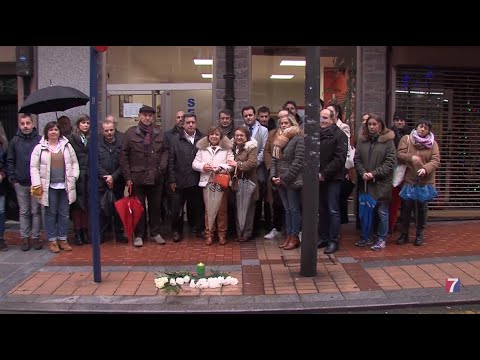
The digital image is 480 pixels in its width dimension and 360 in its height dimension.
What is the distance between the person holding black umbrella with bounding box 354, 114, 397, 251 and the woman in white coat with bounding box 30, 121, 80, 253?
401 cm

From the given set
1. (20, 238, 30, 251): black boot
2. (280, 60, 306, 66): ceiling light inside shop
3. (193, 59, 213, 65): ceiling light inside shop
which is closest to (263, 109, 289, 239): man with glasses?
(280, 60, 306, 66): ceiling light inside shop

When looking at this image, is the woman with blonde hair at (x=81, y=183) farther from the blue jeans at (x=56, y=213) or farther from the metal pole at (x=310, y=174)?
the metal pole at (x=310, y=174)

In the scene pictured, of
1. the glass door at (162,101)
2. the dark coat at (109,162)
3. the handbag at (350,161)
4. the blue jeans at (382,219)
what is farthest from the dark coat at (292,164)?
the glass door at (162,101)

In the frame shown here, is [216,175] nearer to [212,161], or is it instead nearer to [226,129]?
[212,161]

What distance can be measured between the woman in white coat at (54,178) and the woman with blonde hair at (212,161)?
68.5 inches

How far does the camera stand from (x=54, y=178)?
7.63 m

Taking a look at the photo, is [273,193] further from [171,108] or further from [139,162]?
[171,108]

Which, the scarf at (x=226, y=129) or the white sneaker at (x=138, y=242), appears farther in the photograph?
the scarf at (x=226, y=129)

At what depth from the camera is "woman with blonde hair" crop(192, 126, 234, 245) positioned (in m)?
8.00

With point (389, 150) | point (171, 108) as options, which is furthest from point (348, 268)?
point (171, 108)

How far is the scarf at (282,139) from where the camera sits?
7668 mm

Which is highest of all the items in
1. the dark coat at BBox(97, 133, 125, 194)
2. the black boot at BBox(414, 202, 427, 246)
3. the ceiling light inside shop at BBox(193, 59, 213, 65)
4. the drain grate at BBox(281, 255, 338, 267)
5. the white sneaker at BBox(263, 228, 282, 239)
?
the ceiling light inside shop at BBox(193, 59, 213, 65)

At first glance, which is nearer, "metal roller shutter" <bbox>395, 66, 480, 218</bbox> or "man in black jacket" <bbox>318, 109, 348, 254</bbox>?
"man in black jacket" <bbox>318, 109, 348, 254</bbox>

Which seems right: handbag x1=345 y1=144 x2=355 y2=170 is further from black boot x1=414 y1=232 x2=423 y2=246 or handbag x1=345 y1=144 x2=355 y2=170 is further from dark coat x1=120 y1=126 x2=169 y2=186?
dark coat x1=120 y1=126 x2=169 y2=186
